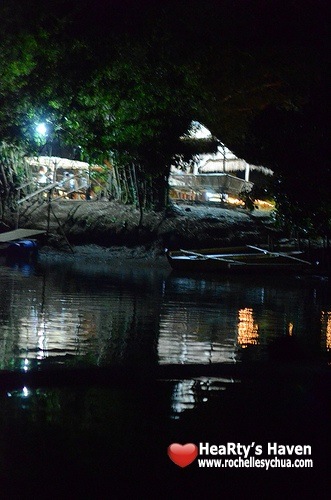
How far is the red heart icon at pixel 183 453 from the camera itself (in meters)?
5.29

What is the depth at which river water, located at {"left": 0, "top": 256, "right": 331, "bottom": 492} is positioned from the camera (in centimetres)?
567

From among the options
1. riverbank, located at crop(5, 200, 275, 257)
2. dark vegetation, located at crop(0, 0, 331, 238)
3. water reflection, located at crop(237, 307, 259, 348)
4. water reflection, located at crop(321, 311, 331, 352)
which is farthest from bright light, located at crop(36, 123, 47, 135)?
riverbank, located at crop(5, 200, 275, 257)

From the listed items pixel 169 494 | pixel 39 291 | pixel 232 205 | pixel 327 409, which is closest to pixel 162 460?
pixel 169 494

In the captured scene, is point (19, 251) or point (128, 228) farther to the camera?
point (128, 228)

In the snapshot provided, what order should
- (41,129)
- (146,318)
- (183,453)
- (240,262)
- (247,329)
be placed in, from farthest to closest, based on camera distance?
(240,262), (41,129), (146,318), (247,329), (183,453)

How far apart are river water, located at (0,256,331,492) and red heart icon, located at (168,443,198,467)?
3.4 inches

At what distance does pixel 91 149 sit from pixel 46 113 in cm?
127

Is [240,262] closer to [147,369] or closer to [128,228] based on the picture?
[128,228]

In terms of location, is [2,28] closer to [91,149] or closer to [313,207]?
[91,149]

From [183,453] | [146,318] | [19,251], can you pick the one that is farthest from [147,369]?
[19,251]

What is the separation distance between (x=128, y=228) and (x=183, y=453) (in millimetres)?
28829

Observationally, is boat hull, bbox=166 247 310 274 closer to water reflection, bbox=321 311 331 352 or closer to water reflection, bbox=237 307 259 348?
water reflection, bbox=321 311 331 352

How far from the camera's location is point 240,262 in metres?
27.5

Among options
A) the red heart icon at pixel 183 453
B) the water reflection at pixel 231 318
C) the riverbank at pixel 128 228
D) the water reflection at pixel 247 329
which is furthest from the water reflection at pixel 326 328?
the riverbank at pixel 128 228
